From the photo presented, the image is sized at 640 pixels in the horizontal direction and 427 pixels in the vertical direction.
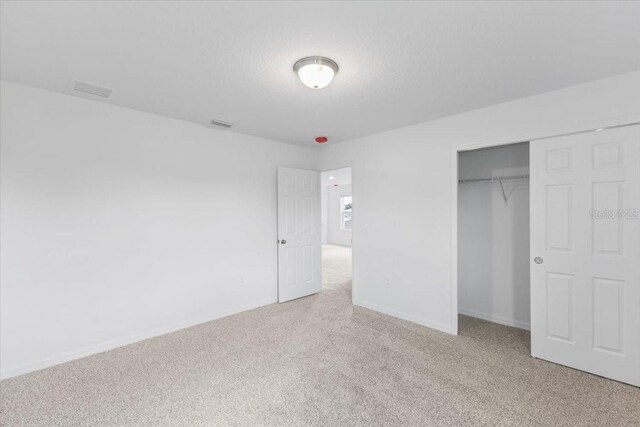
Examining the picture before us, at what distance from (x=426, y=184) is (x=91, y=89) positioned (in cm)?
351

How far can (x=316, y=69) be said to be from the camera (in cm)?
203

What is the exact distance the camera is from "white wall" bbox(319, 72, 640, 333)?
244 centimetres

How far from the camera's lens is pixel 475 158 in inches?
147

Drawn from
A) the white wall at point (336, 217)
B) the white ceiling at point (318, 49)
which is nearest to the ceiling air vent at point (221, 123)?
the white ceiling at point (318, 49)

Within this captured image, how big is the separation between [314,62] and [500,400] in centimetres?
275

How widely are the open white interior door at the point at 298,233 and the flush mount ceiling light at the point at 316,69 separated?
2293mm

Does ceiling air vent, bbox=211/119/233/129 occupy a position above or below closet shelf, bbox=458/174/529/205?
above

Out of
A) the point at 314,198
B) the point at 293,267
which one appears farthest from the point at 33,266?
the point at 314,198

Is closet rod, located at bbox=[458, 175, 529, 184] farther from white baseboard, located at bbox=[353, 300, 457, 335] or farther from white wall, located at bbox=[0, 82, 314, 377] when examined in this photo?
white wall, located at bbox=[0, 82, 314, 377]

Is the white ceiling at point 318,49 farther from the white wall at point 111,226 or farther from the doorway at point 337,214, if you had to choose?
the doorway at point 337,214

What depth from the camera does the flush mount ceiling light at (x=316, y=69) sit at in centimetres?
201

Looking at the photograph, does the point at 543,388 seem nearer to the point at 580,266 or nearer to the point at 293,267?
the point at 580,266

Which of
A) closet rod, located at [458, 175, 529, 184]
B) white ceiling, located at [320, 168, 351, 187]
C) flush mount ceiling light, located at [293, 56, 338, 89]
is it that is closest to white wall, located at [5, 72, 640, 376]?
closet rod, located at [458, 175, 529, 184]

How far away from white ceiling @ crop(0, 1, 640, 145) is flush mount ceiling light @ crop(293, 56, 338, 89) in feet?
0.16
